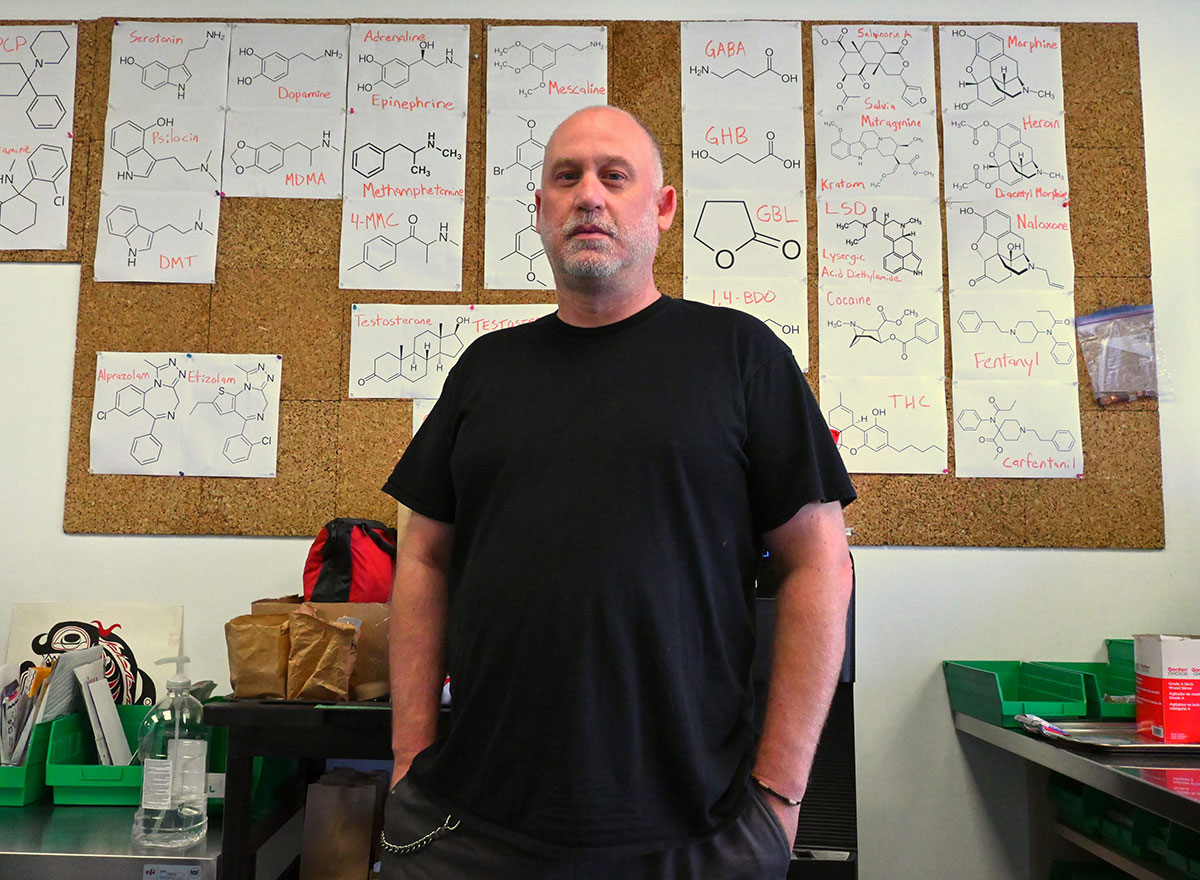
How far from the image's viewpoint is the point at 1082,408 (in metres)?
2.16

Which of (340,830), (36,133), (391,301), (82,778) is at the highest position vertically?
(36,133)

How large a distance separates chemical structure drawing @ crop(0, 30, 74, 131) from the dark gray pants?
6.65ft

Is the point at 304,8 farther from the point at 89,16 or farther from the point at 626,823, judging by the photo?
the point at 626,823

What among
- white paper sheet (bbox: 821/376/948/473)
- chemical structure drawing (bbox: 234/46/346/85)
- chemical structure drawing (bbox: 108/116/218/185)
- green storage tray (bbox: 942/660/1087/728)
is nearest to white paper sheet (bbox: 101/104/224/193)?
chemical structure drawing (bbox: 108/116/218/185)

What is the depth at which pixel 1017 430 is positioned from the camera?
215 centimetres

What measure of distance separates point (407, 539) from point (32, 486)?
4.51 feet

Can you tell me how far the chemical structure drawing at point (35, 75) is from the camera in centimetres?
229

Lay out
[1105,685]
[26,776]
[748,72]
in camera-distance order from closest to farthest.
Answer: [26,776]
[1105,685]
[748,72]

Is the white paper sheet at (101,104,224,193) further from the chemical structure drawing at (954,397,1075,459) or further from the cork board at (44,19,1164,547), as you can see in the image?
the chemical structure drawing at (954,397,1075,459)

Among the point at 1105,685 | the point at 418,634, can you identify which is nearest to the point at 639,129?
the point at 418,634

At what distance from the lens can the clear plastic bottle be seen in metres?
1.71

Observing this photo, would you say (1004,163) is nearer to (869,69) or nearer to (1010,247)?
(1010,247)

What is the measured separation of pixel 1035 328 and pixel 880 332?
1.20 feet

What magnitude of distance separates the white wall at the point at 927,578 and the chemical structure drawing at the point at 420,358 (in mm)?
456
